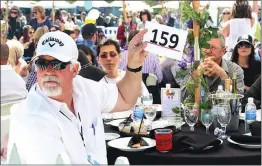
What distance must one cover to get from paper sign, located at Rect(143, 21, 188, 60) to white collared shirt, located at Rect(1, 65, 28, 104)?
166cm

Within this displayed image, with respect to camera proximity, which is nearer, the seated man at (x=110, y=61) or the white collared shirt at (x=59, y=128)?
the white collared shirt at (x=59, y=128)

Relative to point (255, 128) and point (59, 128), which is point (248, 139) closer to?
point (255, 128)

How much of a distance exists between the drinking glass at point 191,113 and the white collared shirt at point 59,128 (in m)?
0.59

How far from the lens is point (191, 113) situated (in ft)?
9.18

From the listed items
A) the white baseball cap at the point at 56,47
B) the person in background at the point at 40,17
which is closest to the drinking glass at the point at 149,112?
the white baseball cap at the point at 56,47

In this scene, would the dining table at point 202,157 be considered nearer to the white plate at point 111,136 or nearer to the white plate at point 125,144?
the white plate at point 125,144

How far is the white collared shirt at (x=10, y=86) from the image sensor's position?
3.74 m

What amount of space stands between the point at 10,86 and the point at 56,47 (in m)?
1.71

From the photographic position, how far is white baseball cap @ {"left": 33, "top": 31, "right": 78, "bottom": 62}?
2.24m

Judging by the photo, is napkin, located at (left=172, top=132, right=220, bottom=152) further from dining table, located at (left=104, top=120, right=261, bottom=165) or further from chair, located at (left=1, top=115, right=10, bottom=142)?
chair, located at (left=1, top=115, right=10, bottom=142)

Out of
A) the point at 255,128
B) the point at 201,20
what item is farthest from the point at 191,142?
the point at 201,20

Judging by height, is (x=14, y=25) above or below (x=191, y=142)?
above

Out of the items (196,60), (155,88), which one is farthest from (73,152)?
(155,88)

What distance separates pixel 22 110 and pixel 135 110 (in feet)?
3.63
